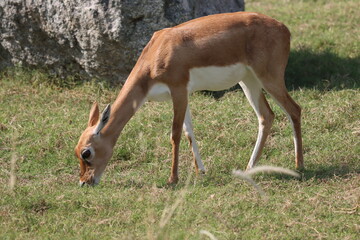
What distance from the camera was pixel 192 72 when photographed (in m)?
6.99

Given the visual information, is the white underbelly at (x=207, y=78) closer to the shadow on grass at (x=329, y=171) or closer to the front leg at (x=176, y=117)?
the front leg at (x=176, y=117)

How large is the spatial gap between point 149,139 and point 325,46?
4.00 m

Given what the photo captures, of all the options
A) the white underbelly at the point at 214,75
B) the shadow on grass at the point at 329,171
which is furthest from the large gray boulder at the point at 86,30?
the shadow on grass at the point at 329,171

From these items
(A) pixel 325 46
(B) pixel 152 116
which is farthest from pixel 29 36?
(A) pixel 325 46

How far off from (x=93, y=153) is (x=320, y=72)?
4.29 meters

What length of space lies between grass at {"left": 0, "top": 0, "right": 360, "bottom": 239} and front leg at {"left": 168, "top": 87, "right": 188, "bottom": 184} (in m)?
0.14

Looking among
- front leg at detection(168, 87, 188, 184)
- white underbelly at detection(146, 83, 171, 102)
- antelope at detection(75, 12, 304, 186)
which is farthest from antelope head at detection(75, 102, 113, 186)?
front leg at detection(168, 87, 188, 184)

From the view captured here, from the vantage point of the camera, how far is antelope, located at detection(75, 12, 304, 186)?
271 inches


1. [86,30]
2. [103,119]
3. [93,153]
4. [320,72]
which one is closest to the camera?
[103,119]

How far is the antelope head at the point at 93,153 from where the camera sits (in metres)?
6.80

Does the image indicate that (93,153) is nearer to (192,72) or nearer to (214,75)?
(192,72)

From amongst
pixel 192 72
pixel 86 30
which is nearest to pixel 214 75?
pixel 192 72

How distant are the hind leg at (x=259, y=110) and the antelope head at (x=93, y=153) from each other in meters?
1.52

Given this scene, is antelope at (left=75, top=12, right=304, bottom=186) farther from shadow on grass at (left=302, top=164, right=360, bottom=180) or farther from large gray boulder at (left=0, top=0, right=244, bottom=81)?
large gray boulder at (left=0, top=0, right=244, bottom=81)
